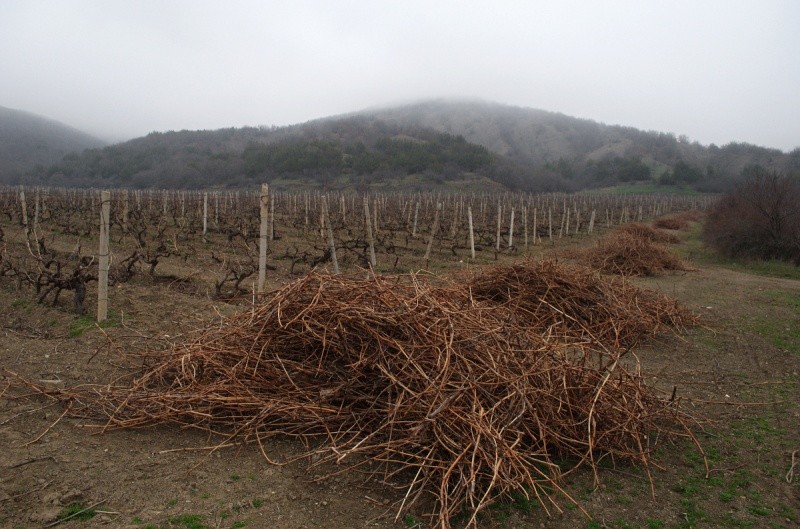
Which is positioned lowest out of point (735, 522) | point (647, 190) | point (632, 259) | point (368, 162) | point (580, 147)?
point (735, 522)

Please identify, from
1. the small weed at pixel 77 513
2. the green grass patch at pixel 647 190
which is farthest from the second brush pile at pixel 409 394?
the green grass patch at pixel 647 190

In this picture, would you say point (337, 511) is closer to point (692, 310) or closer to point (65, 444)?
point (65, 444)

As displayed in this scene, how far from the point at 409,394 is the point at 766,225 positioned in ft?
56.6

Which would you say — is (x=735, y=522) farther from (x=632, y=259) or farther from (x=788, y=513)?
(x=632, y=259)

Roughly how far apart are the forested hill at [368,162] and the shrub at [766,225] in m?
44.4

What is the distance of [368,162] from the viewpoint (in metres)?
74.1

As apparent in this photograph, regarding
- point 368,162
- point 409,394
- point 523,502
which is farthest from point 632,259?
point 368,162

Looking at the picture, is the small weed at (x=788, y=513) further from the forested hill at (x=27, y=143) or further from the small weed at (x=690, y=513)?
the forested hill at (x=27, y=143)

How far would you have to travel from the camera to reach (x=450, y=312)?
388 cm

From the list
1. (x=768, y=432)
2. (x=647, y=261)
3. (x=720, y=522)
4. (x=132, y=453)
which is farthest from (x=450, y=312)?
(x=647, y=261)

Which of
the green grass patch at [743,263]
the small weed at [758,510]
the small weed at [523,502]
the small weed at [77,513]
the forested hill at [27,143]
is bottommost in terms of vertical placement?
the small weed at [758,510]

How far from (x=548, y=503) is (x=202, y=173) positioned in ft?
259

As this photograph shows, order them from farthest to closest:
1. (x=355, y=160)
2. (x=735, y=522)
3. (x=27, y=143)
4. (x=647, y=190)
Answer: (x=27, y=143), (x=355, y=160), (x=647, y=190), (x=735, y=522)

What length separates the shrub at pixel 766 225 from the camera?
15.3 m
